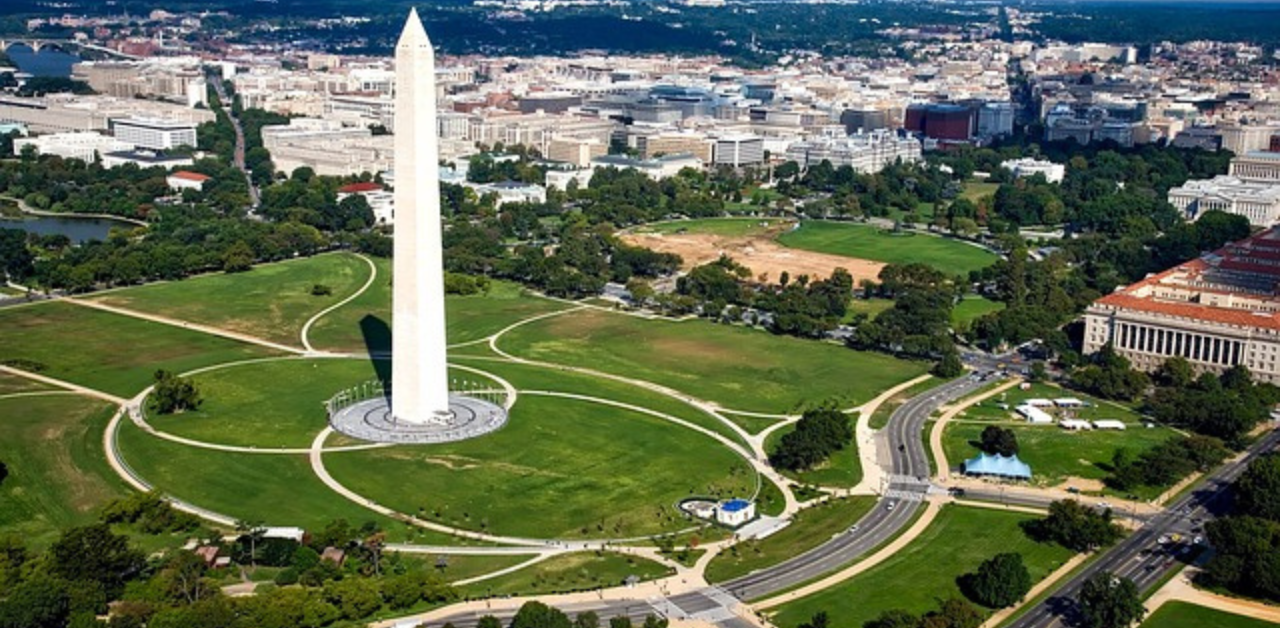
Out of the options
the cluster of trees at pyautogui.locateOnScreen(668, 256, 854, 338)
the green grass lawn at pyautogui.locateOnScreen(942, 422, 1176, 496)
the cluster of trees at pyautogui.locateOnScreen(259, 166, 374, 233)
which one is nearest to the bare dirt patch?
the cluster of trees at pyautogui.locateOnScreen(668, 256, 854, 338)

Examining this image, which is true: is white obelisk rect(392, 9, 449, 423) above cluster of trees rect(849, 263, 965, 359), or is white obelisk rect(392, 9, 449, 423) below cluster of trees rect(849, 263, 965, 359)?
above

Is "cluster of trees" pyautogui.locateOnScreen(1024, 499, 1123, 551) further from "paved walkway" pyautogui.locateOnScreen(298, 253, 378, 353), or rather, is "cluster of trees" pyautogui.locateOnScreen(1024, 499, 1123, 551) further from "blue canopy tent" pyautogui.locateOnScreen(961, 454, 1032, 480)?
"paved walkway" pyautogui.locateOnScreen(298, 253, 378, 353)

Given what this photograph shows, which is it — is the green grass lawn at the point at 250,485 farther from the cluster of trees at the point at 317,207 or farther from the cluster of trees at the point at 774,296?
the cluster of trees at the point at 317,207

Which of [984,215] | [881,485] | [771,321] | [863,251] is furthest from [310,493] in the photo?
[984,215]

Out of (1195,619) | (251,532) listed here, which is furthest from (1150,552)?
(251,532)

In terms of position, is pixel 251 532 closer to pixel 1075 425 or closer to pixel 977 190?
pixel 1075 425

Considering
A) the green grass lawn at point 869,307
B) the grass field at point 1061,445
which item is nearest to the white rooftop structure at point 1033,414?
the grass field at point 1061,445
